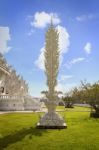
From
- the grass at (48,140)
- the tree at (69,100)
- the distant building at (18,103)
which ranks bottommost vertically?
the grass at (48,140)

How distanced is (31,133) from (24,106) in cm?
3663

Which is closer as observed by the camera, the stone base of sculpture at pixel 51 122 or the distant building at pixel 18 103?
the stone base of sculpture at pixel 51 122

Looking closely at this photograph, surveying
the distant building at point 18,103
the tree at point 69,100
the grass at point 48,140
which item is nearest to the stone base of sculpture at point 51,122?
the grass at point 48,140

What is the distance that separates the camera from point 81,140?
19.9 meters

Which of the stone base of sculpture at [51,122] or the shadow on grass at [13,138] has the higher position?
the stone base of sculpture at [51,122]

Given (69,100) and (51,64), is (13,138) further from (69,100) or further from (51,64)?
(69,100)


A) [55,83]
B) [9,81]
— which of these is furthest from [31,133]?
[9,81]

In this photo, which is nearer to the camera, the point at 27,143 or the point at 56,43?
the point at 27,143

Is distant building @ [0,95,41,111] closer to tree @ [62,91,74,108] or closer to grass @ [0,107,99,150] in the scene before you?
tree @ [62,91,74,108]

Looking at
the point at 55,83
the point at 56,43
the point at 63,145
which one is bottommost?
the point at 63,145

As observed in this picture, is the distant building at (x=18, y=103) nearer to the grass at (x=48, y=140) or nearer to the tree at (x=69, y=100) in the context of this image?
the tree at (x=69, y=100)

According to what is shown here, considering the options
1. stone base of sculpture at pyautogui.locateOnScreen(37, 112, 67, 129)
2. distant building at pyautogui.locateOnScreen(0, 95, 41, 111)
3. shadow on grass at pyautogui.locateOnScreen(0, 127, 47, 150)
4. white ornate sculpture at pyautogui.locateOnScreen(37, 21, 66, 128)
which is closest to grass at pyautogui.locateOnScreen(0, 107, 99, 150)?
shadow on grass at pyautogui.locateOnScreen(0, 127, 47, 150)

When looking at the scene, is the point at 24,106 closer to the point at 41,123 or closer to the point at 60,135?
the point at 41,123

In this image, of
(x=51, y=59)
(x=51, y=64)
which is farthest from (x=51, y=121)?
(x=51, y=59)
